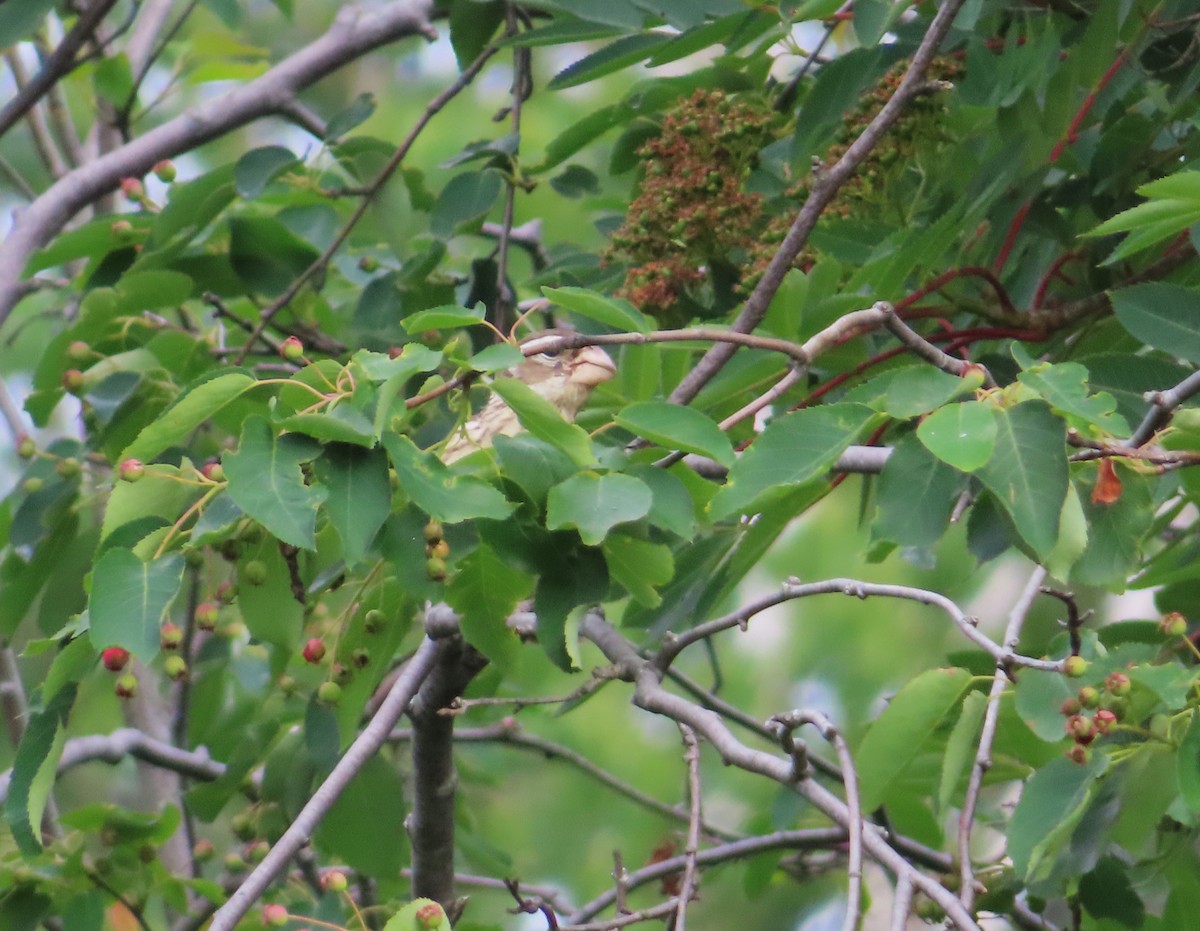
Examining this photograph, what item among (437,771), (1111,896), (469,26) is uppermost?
(469,26)

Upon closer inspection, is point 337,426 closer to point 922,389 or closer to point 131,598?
point 131,598

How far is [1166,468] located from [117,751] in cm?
185

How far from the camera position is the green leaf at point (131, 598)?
1.15 meters

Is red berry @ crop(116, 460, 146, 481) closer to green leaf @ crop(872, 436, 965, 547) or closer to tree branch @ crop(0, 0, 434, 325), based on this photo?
green leaf @ crop(872, 436, 965, 547)

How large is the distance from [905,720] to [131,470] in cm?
78

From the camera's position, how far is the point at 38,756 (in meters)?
1.39

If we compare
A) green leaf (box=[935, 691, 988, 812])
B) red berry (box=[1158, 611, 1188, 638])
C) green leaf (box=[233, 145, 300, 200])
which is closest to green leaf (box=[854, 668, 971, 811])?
green leaf (box=[935, 691, 988, 812])

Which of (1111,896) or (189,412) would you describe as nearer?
(189,412)

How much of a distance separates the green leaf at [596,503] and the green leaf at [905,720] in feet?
1.28

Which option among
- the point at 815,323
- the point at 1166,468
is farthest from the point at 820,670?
the point at 1166,468

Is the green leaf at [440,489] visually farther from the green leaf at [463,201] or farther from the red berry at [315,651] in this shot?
the green leaf at [463,201]

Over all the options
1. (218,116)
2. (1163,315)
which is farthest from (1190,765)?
(218,116)

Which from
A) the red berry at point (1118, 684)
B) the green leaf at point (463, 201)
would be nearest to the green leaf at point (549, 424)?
the red berry at point (1118, 684)

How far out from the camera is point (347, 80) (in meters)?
7.42
